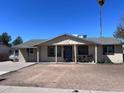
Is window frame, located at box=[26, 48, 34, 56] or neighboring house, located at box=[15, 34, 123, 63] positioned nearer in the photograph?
neighboring house, located at box=[15, 34, 123, 63]

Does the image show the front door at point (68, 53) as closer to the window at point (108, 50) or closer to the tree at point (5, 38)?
the window at point (108, 50)

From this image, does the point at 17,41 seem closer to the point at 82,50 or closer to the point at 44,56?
the point at 44,56

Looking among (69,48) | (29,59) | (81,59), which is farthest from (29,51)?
(81,59)

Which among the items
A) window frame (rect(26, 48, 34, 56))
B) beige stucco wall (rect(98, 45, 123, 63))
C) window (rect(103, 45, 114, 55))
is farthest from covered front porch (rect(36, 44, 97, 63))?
window frame (rect(26, 48, 34, 56))

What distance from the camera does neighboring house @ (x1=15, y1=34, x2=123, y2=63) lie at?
2486 centimetres

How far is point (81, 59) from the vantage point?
2572 cm

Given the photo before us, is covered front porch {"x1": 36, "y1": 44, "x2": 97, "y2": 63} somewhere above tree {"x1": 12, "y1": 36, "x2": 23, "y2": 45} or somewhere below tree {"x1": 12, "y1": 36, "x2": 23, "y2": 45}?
below

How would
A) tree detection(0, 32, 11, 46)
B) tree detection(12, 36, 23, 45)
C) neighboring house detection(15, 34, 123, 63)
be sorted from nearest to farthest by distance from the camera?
1. neighboring house detection(15, 34, 123, 63)
2. tree detection(0, 32, 11, 46)
3. tree detection(12, 36, 23, 45)

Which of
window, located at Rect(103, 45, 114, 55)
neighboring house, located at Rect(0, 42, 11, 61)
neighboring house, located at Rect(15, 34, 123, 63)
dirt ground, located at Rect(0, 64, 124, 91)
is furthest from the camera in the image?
neighboring house, located at Rect(0, 42, 11, 61)

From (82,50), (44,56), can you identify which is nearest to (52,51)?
(44,56)

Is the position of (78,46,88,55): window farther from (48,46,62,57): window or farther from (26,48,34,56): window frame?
(26,48,34,56): window frame

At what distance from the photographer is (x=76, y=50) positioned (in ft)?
84.2

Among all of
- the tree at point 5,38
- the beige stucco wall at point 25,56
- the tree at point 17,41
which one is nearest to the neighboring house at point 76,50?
the beige stucco wall at point 25,56

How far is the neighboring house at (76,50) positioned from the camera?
24.9m
